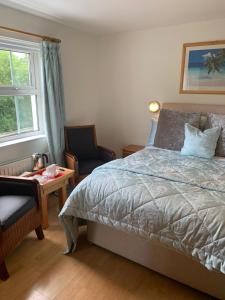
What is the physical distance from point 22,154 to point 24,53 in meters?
1.25

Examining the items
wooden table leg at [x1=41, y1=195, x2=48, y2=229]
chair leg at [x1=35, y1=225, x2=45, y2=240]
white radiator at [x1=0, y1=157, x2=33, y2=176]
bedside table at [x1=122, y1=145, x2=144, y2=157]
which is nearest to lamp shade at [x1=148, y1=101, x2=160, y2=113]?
bedside table at [x1=122, y1=145, x2=144, y2=157]

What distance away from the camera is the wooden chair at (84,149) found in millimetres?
3191

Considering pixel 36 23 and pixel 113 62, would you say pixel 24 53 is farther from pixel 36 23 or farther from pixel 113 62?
pixel 113 62

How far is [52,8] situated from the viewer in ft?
8.45

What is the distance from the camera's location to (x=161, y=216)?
1.58m

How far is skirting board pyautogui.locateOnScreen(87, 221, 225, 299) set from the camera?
1586mm

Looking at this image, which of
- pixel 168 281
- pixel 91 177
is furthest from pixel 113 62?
pixel 168 281

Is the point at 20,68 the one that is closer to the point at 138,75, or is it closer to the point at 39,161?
the point at 39,161

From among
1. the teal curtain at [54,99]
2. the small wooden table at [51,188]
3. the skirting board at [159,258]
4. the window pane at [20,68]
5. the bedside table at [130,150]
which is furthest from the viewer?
the bedside table at [130,150]

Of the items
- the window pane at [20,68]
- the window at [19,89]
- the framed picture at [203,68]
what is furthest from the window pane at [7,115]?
the framed picture at [203,68]

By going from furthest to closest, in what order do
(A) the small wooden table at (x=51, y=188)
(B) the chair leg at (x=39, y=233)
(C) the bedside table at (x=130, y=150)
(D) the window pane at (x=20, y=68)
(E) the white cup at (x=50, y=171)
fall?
(C) the bedside table at (x=130, y=150) < (D) the window pane at (x=20, y=68) < (E) the white cup at (x=50, y=171) < (A) the small wooden table at (x=51, y=188) < (B) the chair leg at (x=39, y=233)

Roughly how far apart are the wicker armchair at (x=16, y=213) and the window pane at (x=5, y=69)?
1.19 meters

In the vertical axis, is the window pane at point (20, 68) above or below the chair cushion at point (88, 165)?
above

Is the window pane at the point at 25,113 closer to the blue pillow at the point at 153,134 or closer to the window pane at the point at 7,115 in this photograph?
the window pane at the point at 7,115
